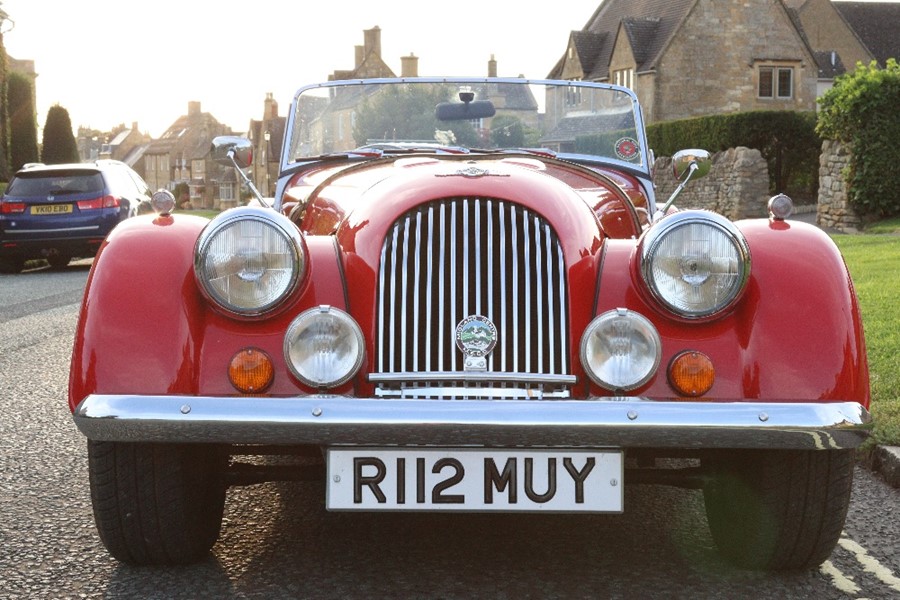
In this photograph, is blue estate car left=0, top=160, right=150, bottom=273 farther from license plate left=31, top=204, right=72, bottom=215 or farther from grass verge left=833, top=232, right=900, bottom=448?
grass verge left=833, top=232, right=900, bottom=448

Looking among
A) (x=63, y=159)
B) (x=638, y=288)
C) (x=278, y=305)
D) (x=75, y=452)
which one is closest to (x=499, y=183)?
(x=638, y=288)

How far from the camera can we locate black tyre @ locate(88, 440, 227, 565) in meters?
3.44

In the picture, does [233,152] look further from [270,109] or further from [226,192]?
[226,192]

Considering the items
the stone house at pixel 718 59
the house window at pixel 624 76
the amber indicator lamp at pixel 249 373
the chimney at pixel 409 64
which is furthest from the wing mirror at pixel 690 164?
the chimney at pixel 409 64

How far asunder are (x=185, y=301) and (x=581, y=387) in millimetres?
1110

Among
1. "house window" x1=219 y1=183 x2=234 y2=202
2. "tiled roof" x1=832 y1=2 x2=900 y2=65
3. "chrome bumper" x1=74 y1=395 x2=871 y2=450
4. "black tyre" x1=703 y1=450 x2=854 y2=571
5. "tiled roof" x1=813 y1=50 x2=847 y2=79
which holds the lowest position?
"house window" x1=219 y1=183 x2=234 y2=202

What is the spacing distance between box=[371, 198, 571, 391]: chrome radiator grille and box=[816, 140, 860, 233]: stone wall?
795 inches

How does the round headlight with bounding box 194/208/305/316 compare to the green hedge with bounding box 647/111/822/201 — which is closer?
the round headlight with bounding box 194/208/305/316

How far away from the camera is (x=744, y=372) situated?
3379mm

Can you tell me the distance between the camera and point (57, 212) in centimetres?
1698

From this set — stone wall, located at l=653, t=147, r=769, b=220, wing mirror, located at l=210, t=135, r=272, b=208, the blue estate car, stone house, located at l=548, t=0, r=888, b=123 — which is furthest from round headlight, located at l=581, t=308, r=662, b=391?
stone house, located at l=548, t=0, r=888, b=123

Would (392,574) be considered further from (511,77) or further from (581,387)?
(511,77)

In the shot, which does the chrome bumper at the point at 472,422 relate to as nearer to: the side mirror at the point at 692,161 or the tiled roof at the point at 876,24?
the side mirror at the point at 692,161

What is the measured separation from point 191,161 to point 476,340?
112085 mm
